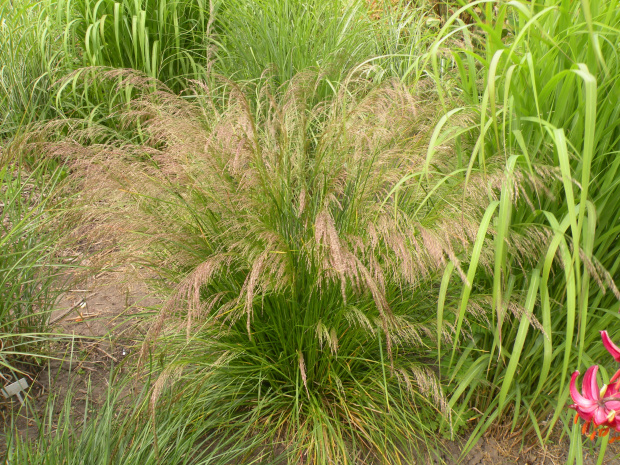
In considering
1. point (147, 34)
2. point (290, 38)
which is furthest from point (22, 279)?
point (290, 38)

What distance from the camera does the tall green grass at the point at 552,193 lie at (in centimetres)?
128

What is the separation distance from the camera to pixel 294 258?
5.27ft

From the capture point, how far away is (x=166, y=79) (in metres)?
3.38

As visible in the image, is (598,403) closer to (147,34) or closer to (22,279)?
(22,279)

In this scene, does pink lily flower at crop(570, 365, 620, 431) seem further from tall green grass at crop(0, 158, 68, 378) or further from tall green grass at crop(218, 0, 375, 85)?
tall green grass at crop(218, 0, 375, 85)

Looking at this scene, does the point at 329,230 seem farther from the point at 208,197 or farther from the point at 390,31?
the point at 390,31

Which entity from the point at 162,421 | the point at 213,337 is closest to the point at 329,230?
the point at 213,337

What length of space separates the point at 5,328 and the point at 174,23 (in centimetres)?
209

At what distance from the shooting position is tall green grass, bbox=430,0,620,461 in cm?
128

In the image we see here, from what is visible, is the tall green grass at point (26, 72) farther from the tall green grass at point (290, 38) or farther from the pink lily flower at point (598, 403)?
the pink lily flower at point (598, 403)

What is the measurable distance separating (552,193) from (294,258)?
0.77 metres

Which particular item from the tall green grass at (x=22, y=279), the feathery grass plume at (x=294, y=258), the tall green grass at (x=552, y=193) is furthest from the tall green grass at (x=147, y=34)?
the tall green grass at (x=552, y=193)

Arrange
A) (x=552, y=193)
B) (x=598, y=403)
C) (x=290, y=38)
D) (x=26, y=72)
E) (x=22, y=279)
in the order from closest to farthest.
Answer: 1. (x=598, y=403)
2. (x=552, y=193)
3. (x=22, y=279)
4. (x=290, y=38)
5. (x=26, y=72)

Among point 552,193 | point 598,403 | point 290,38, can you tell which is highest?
point 290,38
